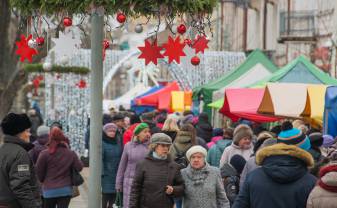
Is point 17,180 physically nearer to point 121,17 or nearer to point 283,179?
point 121,17

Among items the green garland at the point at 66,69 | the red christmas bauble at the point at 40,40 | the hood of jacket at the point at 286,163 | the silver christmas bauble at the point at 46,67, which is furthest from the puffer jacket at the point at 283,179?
the green garland at the point at 66,69

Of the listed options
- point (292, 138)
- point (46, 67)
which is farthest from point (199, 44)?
point (46, 67)

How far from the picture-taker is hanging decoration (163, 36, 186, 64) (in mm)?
10039

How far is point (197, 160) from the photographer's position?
415 inches

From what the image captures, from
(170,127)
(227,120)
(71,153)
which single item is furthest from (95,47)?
(227,120)

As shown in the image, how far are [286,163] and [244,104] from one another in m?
11.3

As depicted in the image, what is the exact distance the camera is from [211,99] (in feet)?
81.4

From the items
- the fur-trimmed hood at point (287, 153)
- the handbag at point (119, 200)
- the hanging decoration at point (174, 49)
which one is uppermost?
the hanging decoration at point (174, 49)

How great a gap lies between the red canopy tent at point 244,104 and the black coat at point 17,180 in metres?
9.47

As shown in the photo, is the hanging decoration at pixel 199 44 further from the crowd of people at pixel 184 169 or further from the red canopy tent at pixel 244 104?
the red canopy tent at pixel 244 104

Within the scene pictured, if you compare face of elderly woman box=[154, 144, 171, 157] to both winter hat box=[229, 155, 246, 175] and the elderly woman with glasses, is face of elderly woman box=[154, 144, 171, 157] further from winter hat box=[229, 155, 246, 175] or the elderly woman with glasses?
winter hat box=[229, 155, 246, 175]

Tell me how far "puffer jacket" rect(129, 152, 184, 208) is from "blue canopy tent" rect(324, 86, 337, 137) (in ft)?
12.3

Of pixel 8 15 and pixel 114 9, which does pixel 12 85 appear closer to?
pixel 8 15

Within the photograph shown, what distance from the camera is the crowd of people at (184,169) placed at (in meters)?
7.68
